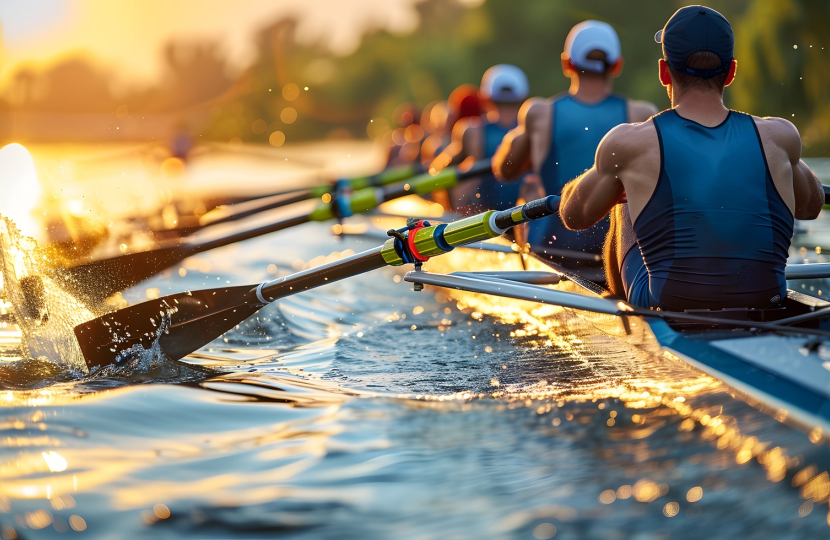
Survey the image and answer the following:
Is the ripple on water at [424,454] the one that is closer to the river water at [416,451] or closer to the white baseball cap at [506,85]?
the river water at [416,451]

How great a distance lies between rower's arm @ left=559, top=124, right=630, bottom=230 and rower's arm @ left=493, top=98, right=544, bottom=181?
6.63ft

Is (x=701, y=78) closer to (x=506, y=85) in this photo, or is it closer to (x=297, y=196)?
(x=506, y=85)

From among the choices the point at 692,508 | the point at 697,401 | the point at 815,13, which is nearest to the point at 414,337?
the point at 697,401

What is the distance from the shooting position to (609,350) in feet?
10.2

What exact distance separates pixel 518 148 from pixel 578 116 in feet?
1.64

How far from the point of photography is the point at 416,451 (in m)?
2.47

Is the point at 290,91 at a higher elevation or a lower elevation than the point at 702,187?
higher

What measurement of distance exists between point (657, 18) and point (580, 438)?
3192 centimetres

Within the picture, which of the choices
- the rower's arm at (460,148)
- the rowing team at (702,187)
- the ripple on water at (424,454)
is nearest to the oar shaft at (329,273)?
the ripple on water at (424,454)

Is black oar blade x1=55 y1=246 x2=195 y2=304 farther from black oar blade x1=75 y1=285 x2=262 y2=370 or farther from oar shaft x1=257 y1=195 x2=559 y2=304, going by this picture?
oar shaft x1=257 y1=195 x2=559 y2=304

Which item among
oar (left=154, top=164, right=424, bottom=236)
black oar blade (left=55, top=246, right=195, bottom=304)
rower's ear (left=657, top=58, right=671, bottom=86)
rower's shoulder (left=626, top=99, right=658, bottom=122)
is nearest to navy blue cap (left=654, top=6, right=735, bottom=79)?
rower's ear (left=657, top=58, right=671, bottom=86)

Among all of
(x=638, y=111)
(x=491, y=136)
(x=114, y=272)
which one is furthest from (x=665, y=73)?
(x=491, y=136)

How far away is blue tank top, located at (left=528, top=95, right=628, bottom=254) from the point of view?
5.05 m

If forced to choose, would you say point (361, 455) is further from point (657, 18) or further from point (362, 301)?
point (657, 18)
